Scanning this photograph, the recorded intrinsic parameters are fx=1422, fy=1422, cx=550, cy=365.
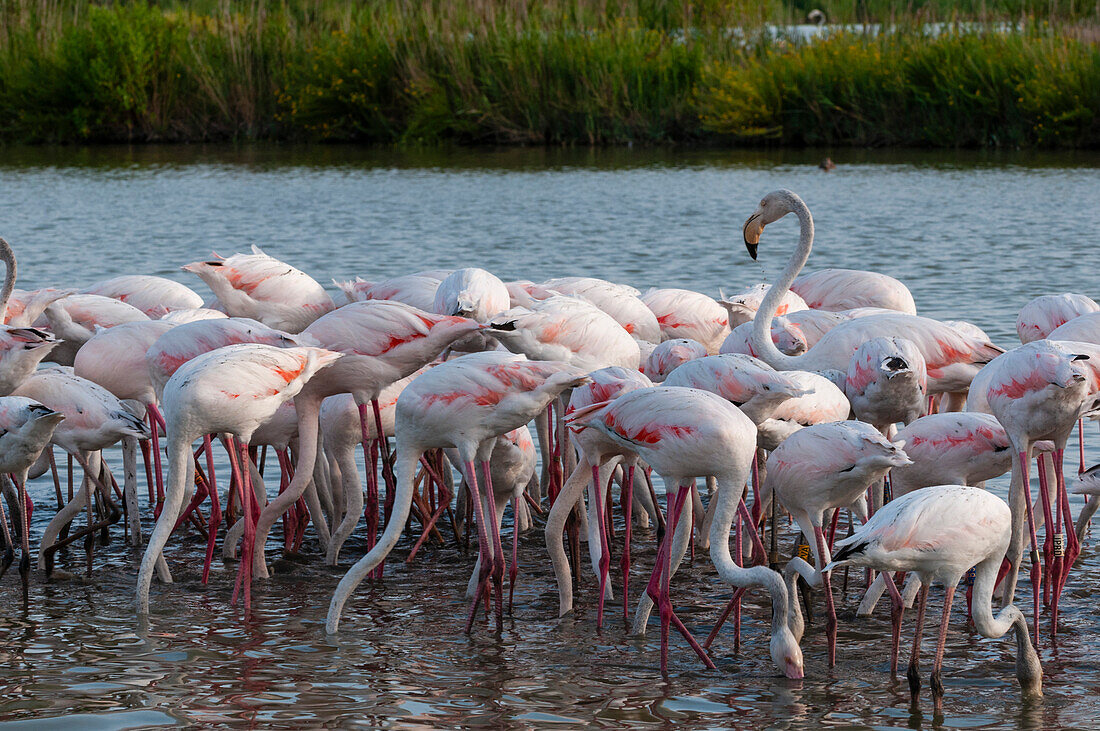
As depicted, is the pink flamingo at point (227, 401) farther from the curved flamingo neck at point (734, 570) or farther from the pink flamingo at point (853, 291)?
the pink flamingo at point (853, 291)

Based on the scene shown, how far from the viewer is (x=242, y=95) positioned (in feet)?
88.1

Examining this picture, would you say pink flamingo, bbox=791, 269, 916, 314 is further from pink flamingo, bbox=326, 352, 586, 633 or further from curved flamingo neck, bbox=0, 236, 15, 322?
curved flamingo neck, bbox=0, 236, 15, 322

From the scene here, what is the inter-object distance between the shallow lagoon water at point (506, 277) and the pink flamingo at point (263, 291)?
111 centimetres

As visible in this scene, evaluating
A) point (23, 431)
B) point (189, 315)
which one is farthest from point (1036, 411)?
point (189, 315)

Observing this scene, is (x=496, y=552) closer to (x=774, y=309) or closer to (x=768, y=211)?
(x=774, y=309)

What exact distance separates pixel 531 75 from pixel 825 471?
21040 mm

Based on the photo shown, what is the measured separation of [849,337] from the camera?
604cm

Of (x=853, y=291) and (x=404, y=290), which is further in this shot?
(x=853, y=291)

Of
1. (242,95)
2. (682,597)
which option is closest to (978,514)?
(682,597)

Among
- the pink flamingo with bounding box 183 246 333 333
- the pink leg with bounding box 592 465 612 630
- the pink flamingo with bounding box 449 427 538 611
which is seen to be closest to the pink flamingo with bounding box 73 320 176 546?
the pink flamingo with bounding box 183 246 333 333

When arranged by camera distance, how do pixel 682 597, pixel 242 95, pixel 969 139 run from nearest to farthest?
pixel 682 597 < pixel 969 139 < pixel 242 95

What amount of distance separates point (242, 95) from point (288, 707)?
2375cm

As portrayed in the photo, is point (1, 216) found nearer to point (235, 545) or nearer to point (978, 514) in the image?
point (235, 545)

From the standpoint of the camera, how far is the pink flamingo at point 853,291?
24.4ft
